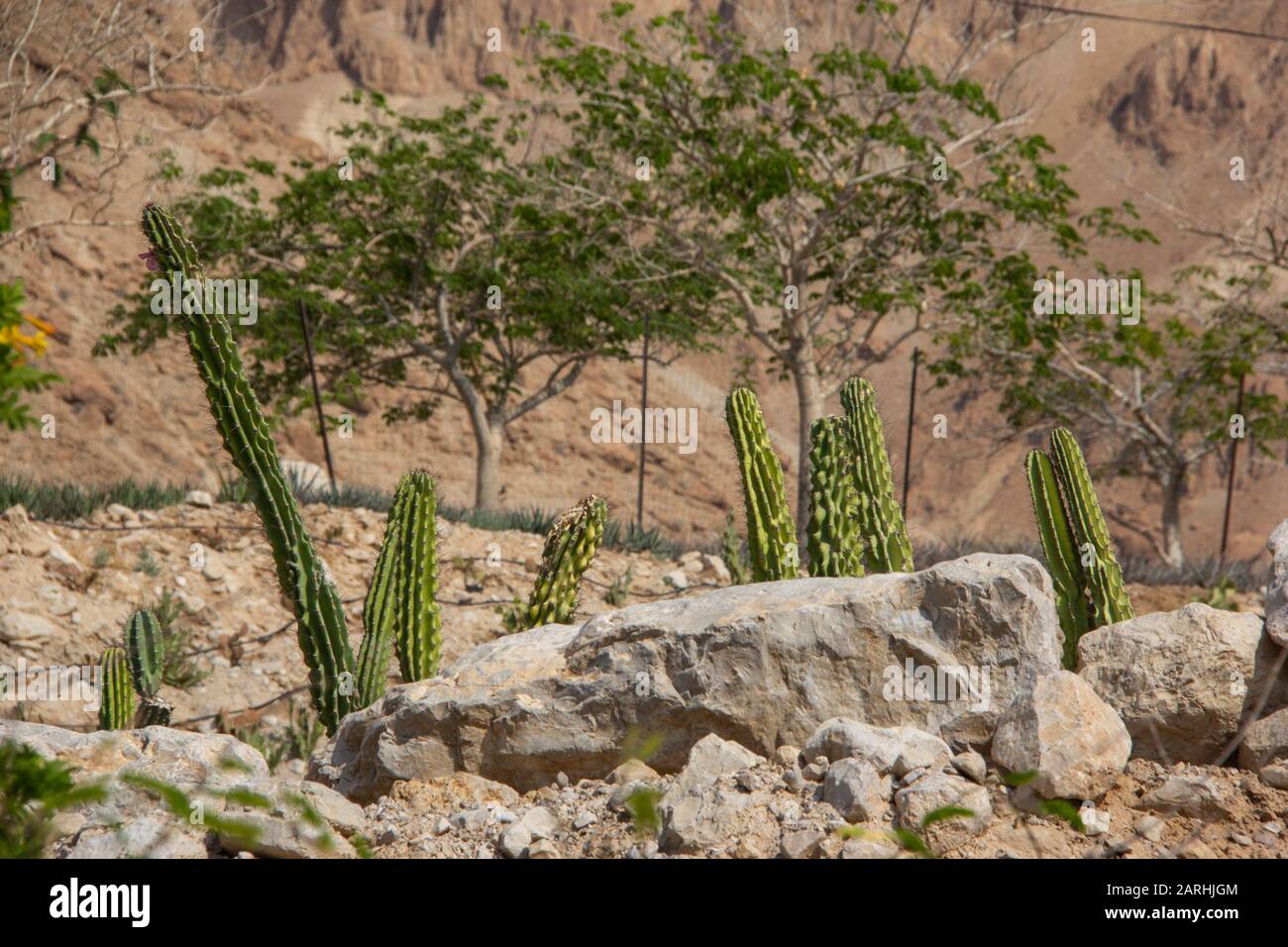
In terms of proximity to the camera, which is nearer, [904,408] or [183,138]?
[183,138]

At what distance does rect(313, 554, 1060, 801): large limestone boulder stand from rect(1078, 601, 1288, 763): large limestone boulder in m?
0.24

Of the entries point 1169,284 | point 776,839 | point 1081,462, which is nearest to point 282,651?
point 1081,462

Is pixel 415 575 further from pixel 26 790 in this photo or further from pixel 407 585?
pixel 26 790

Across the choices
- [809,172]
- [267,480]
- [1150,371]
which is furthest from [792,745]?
[1150,371]

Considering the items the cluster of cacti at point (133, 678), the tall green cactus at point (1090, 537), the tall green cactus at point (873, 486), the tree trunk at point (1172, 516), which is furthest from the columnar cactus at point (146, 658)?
the tree trunk at point (1172, 516)

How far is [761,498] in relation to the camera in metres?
5.08

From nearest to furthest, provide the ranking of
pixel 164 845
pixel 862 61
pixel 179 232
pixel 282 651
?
pixel 164 845, pixel 179 232, pixel 282 651, pixel 862 61

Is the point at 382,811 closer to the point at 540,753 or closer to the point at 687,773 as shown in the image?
the point at 540,753

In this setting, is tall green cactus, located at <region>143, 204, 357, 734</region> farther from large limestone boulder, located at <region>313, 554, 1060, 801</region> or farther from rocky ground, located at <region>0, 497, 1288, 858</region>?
large limestone boulder, located at <region>313, 554, 1060, 801</region>

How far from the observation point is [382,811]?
344 cm

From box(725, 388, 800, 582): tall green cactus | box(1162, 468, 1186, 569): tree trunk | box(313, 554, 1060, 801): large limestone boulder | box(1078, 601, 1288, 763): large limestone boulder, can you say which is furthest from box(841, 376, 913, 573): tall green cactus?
box(1162, 468, 1186, 569): tree trunk

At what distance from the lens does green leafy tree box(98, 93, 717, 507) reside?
1588 centimetres
